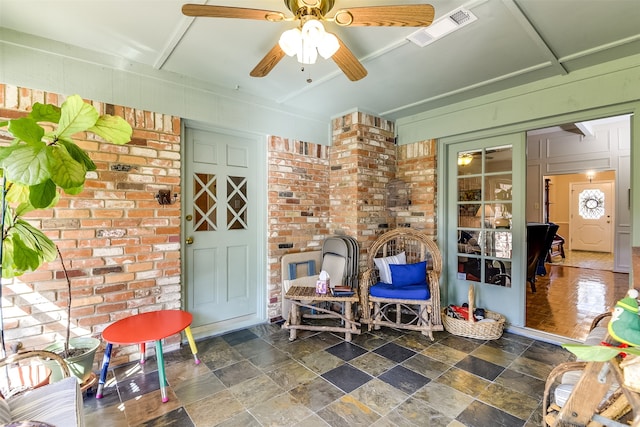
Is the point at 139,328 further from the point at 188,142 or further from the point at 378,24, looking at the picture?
the point at 378,24

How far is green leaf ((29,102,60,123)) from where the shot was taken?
1.27 m

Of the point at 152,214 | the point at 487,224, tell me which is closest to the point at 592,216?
the point at 487,224

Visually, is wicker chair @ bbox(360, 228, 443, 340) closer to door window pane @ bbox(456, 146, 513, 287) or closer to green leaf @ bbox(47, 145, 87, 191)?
door window pane @ bbox(456, 146, 513, 287)

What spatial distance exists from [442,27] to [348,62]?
69cm

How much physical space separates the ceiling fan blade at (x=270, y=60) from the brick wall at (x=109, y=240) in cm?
112

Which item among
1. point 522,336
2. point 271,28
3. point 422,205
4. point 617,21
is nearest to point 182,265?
point 271,28

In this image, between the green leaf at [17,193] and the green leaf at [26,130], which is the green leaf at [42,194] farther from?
the green leaf at [17,193]

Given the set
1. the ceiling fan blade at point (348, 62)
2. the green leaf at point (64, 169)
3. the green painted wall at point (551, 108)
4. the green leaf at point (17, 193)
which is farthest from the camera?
the green painted wall at point (551, 108)

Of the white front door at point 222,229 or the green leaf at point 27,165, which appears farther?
the white front door at point 222,229

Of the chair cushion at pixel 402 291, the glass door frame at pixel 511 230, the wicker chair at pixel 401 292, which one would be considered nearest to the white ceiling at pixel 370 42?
the glass door frame at pixel 511 230

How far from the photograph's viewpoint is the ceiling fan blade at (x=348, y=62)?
68.5 inches

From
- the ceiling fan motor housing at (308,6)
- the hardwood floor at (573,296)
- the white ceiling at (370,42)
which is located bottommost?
the hardwood floor at (573,296)

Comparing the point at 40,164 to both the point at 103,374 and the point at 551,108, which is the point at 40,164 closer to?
the point at 103,374

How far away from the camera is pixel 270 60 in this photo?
1.88m
